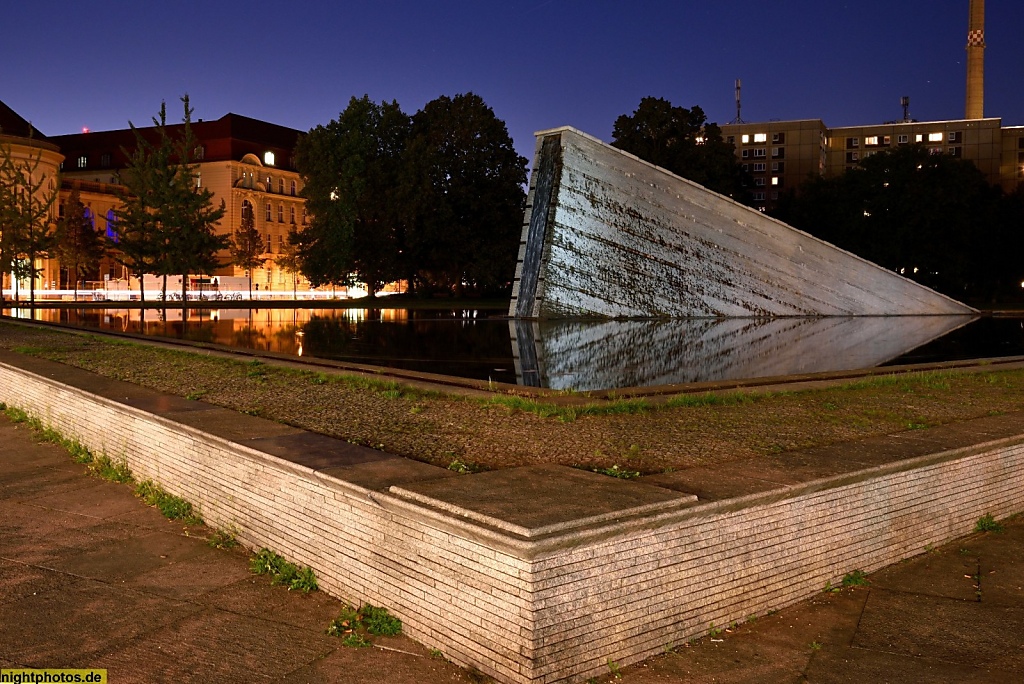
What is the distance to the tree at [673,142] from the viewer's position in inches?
2188

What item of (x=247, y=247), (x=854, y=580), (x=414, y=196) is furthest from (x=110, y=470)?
(x=247, y=247)

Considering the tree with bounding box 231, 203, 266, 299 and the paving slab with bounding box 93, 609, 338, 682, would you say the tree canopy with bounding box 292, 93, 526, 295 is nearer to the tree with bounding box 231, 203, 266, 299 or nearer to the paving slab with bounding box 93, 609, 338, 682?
the tree with bounding box 231, 203, 266, 299

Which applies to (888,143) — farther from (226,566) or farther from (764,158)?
(226,566)

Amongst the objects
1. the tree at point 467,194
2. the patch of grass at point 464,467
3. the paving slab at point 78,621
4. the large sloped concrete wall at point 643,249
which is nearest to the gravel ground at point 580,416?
the patch of grass at point 464,467

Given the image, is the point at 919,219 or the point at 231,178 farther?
the point at 231,178

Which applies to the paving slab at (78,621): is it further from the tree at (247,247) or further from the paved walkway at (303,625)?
the tree at (247,247)

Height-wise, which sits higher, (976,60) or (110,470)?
(976,60)

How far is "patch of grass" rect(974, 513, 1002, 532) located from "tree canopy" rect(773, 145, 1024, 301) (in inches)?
2078

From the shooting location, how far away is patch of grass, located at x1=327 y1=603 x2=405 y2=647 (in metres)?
4.14

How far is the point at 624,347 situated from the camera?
16.2m

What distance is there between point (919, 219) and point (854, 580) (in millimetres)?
54544

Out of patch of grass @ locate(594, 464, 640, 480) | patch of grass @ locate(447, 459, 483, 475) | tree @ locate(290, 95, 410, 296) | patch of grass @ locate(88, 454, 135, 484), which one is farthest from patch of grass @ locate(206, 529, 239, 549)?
tree @ locate(290, 95, 410, 296)

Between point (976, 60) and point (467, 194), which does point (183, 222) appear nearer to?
point (467, 194)

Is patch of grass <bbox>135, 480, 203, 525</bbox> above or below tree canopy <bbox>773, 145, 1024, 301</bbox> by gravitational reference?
below
